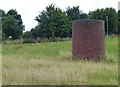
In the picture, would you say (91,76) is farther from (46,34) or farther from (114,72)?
(46,34)

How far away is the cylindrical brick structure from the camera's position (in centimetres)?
793

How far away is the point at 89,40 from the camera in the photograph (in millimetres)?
7918

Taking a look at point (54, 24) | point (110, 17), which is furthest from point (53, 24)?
point (110, 17)

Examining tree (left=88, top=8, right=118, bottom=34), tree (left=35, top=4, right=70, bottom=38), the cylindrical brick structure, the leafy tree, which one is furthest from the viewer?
the leafy tree

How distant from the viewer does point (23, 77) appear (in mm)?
4543

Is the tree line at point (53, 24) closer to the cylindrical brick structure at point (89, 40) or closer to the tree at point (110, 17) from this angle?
the tree at point (110, 17)

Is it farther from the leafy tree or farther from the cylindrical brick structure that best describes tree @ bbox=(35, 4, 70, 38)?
the cylindrical brick structure

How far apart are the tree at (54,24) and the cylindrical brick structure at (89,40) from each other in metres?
26.0

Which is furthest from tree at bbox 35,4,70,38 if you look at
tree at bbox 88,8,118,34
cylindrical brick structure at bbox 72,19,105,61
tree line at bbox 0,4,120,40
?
cylindrical brick structure at bbox 72,19,105,61

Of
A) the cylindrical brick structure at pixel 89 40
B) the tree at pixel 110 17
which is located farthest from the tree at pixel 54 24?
the cylindrical brick structure at pixel 89 40

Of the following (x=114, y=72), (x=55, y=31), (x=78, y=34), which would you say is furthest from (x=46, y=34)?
(x=114, y=72)

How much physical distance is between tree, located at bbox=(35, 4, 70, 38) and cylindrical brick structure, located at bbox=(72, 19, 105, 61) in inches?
1022

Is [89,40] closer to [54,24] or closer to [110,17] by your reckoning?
[54,24]

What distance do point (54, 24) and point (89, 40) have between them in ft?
90.1
